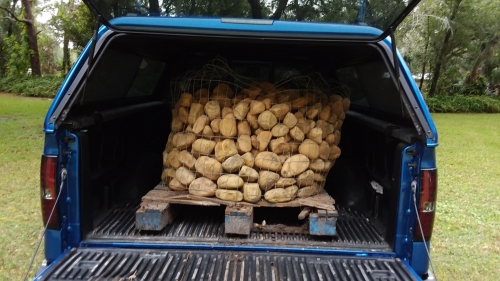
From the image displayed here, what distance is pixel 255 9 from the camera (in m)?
2.27

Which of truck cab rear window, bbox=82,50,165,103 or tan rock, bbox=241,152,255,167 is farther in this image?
tan rock, bbox=241,152,255,167

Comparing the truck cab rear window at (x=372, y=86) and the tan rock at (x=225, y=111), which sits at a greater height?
the truck cab rear window at (x=372, y=86)

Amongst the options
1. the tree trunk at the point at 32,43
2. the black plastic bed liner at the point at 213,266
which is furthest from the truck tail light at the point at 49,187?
the tree trunk at the point at 32,43

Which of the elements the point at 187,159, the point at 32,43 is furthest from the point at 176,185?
the point at 32,43

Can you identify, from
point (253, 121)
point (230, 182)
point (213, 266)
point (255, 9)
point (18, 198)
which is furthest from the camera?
point (18, 198)

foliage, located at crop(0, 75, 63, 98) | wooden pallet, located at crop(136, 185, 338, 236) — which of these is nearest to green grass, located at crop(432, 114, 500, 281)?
wooden pallet, located at crop(136, 185, 338, 236)

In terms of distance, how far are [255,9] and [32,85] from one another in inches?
952

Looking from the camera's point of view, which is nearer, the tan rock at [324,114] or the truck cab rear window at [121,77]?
the truck cab rear window at [121,77]

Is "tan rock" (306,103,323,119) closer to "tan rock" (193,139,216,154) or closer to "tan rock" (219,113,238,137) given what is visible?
"tan rock" (219,113,238,137)

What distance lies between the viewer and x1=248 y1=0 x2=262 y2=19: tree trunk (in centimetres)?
224

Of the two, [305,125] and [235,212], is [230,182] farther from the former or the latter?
[305,125]

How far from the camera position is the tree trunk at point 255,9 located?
224cm

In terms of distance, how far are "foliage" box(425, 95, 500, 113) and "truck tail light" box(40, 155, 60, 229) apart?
20830 millimetres

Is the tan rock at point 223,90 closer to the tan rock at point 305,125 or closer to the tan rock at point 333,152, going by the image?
the tan rock at point 305,125
